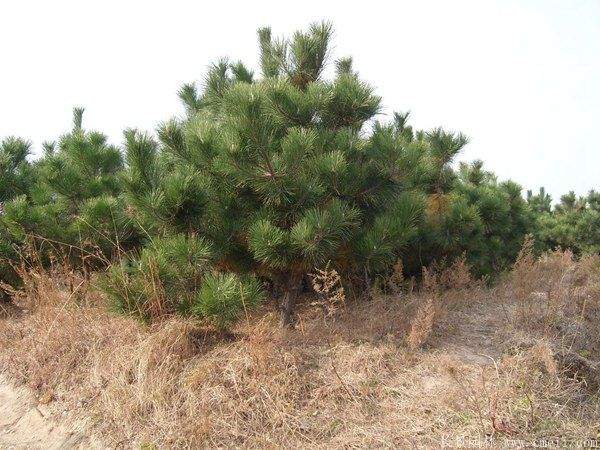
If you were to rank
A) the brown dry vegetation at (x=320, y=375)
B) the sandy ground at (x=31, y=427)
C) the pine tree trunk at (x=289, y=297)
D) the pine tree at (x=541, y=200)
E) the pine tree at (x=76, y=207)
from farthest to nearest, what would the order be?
the pine tree at (x=541, y=200)
the pine tree at (x=76, y=207)
the pine tree trunk at (x=289, y=297)
the sandy ground at (x=31, y=427)
the brown dry vegetation at (x=320, y=375)

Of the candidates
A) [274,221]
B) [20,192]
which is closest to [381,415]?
Answer: [274,221]

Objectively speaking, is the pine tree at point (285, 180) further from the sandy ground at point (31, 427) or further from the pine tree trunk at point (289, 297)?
the sandy ground at point (31, 427)

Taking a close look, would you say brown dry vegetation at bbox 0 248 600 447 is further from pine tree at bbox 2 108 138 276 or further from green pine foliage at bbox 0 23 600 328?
pine tree at bbox 2 108 138 276

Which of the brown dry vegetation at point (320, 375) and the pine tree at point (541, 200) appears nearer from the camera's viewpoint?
the brown dry vegetation at point (320, 375)

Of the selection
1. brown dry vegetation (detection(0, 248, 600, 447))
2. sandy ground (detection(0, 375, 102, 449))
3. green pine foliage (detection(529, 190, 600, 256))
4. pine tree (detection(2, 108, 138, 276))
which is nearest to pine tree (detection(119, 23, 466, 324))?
brown dry vegetation (detection(0, 248, 600, 447))

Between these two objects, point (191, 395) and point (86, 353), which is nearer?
point (191, 395)

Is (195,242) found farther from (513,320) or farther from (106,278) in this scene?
(513,320)

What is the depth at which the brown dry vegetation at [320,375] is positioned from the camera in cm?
278

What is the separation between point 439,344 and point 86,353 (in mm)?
2842

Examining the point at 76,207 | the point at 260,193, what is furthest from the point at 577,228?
the point at 76,207

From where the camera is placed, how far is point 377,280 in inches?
189

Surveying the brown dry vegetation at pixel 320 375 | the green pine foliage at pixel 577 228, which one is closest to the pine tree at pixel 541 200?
the green pine foliage at pixel 577 228

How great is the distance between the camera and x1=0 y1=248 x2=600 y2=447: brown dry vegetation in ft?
9.12

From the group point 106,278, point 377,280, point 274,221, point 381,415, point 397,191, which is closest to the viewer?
point 381,415
